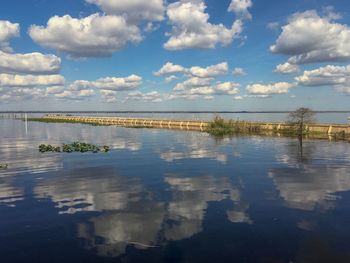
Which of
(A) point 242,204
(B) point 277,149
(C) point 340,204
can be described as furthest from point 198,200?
(B) point 277,149

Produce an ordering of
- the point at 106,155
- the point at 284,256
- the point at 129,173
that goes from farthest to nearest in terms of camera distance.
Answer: the point at 106,155 < the point at 129,173 < the point at 284,256

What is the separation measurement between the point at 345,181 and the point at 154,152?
70.9 feet

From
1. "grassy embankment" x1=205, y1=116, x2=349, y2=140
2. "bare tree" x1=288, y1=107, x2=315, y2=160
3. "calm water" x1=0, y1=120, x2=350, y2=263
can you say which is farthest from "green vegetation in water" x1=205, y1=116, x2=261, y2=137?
"calm water" x1=0, y1=120, x2=350, y2=263

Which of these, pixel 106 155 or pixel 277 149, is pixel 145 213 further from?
pixel 277 149

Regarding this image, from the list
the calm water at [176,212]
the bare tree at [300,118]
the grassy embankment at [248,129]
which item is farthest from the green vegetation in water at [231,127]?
the calm water at [176,212]

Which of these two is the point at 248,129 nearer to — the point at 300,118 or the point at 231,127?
the point at 231,127

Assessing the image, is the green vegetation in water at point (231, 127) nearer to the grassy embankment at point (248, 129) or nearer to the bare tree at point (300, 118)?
the grassy embankment at point (248, 129)

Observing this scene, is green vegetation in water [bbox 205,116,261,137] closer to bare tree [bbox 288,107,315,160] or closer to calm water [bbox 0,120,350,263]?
bare tree [bbox 288,107,315,160]

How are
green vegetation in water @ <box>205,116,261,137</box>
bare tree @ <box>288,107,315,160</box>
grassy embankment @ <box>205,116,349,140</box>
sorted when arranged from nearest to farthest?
bare tree @ <box>288,107,315,160</box>, grassy embankment @ <box>205,116,349,140</box>, green vegetation in water @ <box>205,116,261,137</box>

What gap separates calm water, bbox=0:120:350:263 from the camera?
1327cm

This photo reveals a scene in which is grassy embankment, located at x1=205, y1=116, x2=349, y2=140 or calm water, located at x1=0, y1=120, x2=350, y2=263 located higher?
grassy embankment, located at x1=205, y1=116, x2=349, y2=140

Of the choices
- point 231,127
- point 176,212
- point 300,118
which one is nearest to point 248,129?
point 231,127

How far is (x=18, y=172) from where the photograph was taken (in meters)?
29.3

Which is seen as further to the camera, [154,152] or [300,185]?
[154,152]
